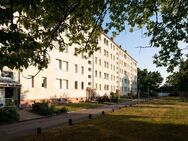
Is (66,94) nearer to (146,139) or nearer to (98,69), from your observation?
(98,69)

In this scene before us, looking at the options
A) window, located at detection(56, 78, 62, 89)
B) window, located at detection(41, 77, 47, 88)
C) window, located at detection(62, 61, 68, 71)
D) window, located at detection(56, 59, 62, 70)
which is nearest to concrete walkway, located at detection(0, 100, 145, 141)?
window, located at detection(41, 77, 47, 88)

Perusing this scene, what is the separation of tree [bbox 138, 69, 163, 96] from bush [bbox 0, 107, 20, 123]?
4376 inches

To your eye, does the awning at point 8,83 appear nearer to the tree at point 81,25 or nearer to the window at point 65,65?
the window at point 65,65

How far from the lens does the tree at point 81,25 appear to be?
7375mm

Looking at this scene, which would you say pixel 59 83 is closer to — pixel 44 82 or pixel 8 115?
pixel 44 82

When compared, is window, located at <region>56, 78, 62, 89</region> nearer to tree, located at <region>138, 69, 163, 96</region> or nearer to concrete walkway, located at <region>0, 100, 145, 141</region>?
concrete walkway, located at <region>0, 100, 145, 141</region>

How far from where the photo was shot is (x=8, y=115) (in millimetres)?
26641

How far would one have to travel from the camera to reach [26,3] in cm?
614

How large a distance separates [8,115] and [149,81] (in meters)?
120

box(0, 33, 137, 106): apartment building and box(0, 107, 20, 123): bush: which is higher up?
box(0, 33, 137, 106): apartment building

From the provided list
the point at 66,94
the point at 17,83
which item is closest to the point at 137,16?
the point at 17,83

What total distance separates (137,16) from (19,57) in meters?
7.69

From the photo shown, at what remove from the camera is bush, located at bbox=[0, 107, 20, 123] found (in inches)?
1022

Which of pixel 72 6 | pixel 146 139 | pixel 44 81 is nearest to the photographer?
pixel 72 6
